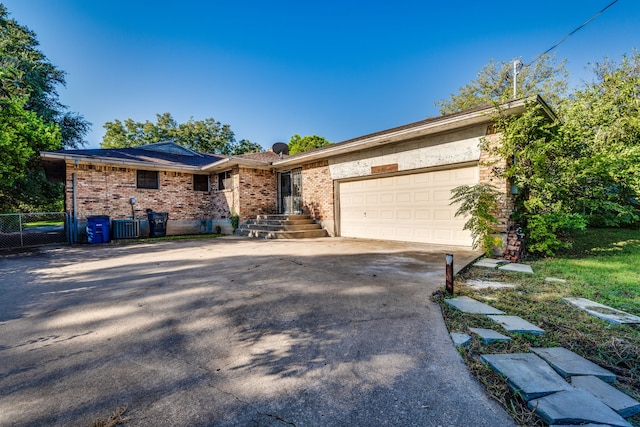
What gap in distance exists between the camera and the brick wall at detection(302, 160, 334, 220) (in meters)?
10.2

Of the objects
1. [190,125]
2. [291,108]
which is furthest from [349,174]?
[190,125]

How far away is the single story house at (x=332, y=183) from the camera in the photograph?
22.3ft

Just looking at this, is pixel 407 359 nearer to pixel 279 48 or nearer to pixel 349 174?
pixel 349 174

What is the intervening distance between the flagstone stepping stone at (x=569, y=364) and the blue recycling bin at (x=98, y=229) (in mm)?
11607

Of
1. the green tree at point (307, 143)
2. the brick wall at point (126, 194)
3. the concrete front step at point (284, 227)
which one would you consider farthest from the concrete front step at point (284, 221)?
the green tree at point (307, 143)

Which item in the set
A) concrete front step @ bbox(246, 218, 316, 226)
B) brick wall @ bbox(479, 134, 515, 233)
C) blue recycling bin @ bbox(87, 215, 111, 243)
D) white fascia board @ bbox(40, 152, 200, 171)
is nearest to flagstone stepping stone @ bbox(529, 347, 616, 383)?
brick wall @ bbox(479, 134, 515, 233)

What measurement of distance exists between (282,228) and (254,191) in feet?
8.91

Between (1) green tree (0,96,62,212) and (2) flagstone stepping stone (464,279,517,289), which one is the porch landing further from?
(1) green tree (0,96,62,212)

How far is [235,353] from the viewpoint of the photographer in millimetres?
2111

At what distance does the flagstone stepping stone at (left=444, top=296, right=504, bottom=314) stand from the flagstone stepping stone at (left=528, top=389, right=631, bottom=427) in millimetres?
1269

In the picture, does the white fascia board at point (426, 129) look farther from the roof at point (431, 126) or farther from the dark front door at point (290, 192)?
the dark front door at point (290, 192)

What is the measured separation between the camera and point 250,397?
5.19 ft

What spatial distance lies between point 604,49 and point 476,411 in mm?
16883

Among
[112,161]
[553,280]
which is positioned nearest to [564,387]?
[553,280]
